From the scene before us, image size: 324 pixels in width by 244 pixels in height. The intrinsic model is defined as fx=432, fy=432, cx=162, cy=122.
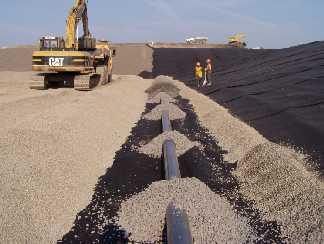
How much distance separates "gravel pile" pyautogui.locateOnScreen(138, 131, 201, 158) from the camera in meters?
9.66

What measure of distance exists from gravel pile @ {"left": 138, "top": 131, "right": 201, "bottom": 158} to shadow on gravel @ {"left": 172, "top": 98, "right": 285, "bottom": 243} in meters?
0.18

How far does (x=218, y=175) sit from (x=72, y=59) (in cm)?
1225

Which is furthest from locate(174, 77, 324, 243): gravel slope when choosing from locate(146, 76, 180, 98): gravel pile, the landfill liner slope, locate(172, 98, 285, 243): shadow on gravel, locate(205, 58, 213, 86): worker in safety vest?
locate(205, 58, 213, 86): worker in safety vest

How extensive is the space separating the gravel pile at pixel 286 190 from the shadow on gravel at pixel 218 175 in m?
0.16

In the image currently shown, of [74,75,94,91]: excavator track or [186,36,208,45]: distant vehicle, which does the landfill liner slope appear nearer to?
[74,75,94,91]: excavator track

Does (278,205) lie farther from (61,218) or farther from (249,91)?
(249,91)

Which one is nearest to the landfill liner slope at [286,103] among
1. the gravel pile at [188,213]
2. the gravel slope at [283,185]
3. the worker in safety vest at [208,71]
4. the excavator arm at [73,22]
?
the gravel slope at [283,185]

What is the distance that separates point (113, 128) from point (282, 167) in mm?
5867

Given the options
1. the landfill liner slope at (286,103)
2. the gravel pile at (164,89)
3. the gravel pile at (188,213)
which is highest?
the landfill liner slope at (286,103)

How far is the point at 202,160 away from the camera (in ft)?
29.8

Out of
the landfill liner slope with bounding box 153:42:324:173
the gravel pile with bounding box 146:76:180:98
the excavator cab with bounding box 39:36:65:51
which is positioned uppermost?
the excavator cab with bounding box 39:36:65:51

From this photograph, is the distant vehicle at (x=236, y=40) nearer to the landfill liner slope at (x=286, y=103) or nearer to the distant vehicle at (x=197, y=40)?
the distant vehicle at (x=197, y=40)

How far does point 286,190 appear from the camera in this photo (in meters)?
6.60

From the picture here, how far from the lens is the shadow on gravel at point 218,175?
5.70 metres
